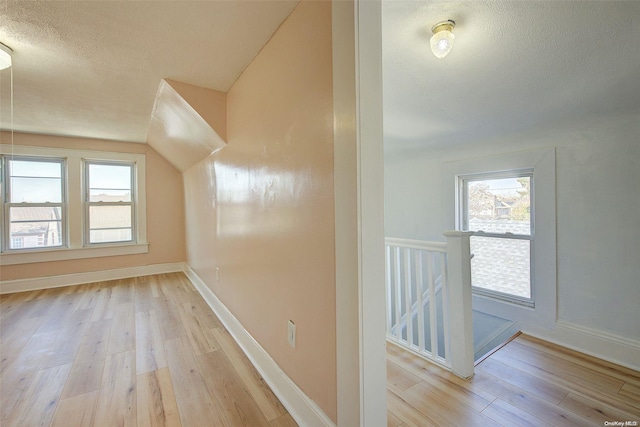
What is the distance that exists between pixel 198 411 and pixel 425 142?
3.12 m

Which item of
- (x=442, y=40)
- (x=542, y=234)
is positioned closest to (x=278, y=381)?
(x=442, y=40)

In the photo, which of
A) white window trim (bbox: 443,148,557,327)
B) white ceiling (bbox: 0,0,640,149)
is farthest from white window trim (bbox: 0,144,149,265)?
white window trim (bbox: 443,148,557,327)

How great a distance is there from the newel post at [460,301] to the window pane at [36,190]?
16.2 ft

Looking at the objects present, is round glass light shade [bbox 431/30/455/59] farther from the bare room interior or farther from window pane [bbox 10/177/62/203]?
window pane [bbox 10/177/62/203]

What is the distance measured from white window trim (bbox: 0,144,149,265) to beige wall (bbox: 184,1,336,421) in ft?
9.24

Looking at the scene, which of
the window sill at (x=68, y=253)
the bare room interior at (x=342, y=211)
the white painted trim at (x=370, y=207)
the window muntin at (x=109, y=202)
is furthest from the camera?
the window muntin at (x=109, y=202)

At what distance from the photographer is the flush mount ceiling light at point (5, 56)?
61.5 inches

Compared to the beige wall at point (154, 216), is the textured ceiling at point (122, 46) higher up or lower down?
higher up

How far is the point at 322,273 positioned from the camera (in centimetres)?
113

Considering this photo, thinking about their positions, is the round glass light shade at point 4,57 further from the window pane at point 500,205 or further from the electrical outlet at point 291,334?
the window pane at point 500,205

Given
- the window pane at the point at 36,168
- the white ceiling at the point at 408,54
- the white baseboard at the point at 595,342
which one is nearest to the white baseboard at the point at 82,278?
the window pane at the point at 36,168

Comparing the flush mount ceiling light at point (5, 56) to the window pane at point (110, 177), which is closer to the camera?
the flush mount ceiling light at point (5, 56)

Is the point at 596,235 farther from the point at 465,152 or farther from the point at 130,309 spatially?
the point at 130,309

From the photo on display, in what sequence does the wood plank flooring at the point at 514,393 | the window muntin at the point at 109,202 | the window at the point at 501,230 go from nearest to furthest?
1. the wood plank flooring at the point at 514,393
2. the window at the point at 501,230
3. the window muntin at the point at 109,202
